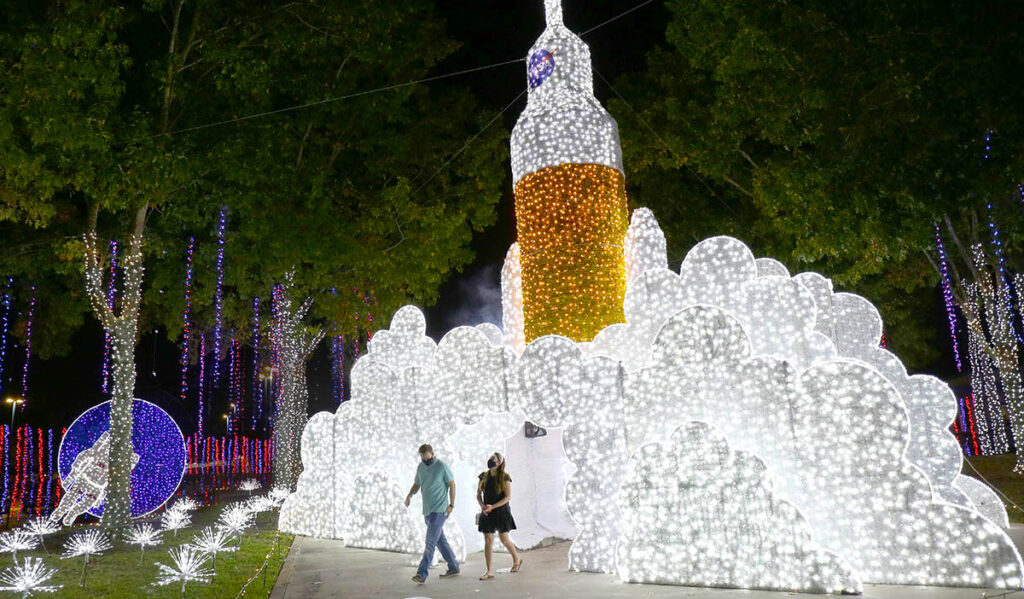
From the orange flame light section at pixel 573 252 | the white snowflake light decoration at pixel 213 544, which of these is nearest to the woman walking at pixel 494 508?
the orange flame light section at pixel 573 252

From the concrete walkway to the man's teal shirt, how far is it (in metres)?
0.76

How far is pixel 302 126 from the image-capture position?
45.9 ft

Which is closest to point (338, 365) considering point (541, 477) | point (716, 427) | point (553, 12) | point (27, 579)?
point (541, 477)

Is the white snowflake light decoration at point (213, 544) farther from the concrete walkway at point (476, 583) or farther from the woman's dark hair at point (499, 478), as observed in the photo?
the woman's dark hair at point (499, 478)

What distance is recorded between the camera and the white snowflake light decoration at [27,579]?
5.90m

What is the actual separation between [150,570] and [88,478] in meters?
4.99

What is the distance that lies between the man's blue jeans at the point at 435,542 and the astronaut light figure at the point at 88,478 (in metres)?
7.58

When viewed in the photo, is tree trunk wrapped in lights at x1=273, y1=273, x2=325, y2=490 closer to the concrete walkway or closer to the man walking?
the concrete walkway

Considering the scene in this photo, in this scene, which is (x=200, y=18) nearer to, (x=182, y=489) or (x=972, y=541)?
(x=972, y=541)

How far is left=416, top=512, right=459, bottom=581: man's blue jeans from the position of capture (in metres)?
7.20

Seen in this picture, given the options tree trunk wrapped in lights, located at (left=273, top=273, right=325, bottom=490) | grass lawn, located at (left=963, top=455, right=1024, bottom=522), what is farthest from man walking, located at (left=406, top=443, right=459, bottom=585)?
tree trunk wrapped in lights, located at (left=273, top=273, right=325, bottom=490)

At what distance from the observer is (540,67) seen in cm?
1045

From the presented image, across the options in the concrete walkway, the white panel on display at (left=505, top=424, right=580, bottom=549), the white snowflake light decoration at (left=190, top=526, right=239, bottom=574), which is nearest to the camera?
the concrete walkway

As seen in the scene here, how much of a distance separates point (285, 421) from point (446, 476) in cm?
931
